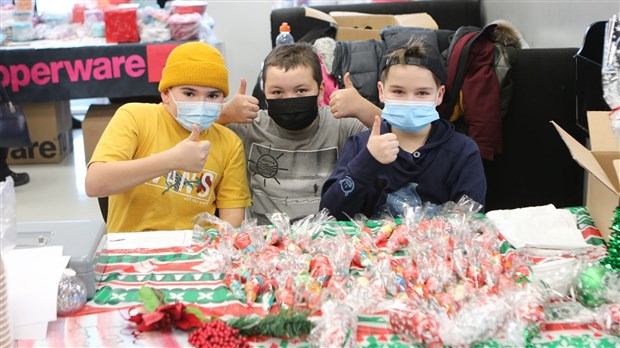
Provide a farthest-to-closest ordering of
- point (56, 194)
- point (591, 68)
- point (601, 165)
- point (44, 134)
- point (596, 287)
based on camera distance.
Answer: point (44, 134) < point (56, 194) < point (591, 68) < point (601, 165) < point (596, 287)

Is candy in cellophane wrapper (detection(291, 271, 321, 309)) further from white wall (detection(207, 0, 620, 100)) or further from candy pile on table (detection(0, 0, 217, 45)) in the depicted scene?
candy pile on table (detection(0, 0, 217, 45))

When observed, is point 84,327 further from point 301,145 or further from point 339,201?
point 301,145

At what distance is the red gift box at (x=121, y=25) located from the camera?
A: 16.6ft

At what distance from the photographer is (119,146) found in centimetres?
213

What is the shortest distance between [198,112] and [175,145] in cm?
12

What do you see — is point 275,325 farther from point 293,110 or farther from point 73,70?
point 73,70

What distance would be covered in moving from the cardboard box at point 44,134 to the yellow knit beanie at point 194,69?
138 inches

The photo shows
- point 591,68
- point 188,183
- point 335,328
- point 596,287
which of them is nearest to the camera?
point 335,328

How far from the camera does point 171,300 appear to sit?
1.47 meters

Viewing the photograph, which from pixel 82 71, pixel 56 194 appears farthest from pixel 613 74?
pixel 82 71

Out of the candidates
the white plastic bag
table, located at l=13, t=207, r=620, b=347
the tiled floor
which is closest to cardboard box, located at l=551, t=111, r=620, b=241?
table, located at l=13, t=207, r=620, b=347

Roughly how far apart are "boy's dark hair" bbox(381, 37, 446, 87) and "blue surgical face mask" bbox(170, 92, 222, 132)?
0.53 m

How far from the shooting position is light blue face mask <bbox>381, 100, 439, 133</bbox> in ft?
6.96

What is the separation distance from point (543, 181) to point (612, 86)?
1.80m
